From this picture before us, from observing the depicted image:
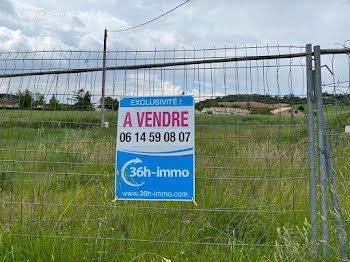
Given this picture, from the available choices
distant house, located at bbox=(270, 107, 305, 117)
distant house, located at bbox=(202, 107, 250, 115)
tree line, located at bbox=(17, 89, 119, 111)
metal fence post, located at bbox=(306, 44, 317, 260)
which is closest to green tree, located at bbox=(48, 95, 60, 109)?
tree line, located at bbox=(17, 89, 119, 111)

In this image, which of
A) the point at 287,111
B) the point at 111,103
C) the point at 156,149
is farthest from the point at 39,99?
the point at 287,111

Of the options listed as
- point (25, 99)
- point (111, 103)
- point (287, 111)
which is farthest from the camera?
point (25, 99)

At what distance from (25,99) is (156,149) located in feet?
6.29

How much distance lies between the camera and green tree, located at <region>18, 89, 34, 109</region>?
3.71 m

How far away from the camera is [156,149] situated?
3059mm

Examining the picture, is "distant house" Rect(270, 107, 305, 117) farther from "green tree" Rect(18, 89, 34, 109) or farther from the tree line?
"green tree" Rect(18, 89, 34, 109)

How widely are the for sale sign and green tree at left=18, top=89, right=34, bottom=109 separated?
1.34 metres

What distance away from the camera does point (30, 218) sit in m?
3.69

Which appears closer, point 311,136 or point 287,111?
point 311,136

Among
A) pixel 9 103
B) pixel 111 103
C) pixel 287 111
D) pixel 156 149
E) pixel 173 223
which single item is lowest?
pixel 173 223

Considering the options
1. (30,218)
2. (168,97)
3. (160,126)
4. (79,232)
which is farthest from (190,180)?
(30,218)

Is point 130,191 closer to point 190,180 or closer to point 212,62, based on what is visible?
point 190,180

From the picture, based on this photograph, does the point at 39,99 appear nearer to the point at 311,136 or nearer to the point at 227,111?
the point at 227,111

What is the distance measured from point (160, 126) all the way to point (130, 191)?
2.45 ft
